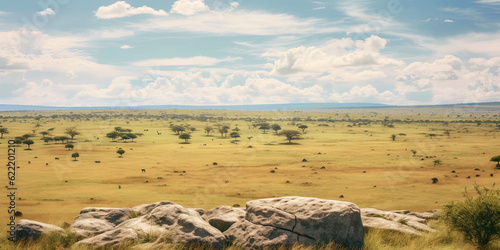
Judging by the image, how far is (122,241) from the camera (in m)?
11.8

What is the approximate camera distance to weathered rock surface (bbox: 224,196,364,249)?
12.5 metres

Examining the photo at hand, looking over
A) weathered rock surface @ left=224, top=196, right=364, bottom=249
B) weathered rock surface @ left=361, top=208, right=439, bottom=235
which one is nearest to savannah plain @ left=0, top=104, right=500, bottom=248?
weathered rock surface @ left=224, top=196, right=364, bottom=249

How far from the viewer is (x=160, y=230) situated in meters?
12.6

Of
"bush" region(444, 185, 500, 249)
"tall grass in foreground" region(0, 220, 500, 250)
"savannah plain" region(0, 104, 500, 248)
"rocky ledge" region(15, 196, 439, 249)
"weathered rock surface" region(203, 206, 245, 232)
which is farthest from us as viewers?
"savannah plain" region(0, 104, 500, 248)

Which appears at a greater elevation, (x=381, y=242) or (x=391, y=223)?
(x=391, y=223)

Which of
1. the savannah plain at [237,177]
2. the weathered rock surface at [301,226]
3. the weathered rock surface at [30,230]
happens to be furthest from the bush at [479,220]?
the savannah plain at [237,177]

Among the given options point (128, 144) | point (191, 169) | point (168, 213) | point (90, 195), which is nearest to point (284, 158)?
point (191, 169)

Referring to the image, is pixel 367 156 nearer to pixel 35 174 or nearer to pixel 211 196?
pixel 211 196

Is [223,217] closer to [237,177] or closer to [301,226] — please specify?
[301,226]

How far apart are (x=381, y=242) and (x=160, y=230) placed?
8693 mm

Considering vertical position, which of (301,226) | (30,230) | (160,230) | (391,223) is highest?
(301,226)

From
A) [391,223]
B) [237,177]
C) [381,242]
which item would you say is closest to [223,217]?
[381,242]

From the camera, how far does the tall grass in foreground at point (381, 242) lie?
468 inches

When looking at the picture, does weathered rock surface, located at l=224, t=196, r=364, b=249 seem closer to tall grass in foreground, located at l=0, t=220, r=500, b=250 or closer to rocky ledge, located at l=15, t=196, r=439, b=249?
rocky ledge, located at l=15, t=196, r=439, b=249
